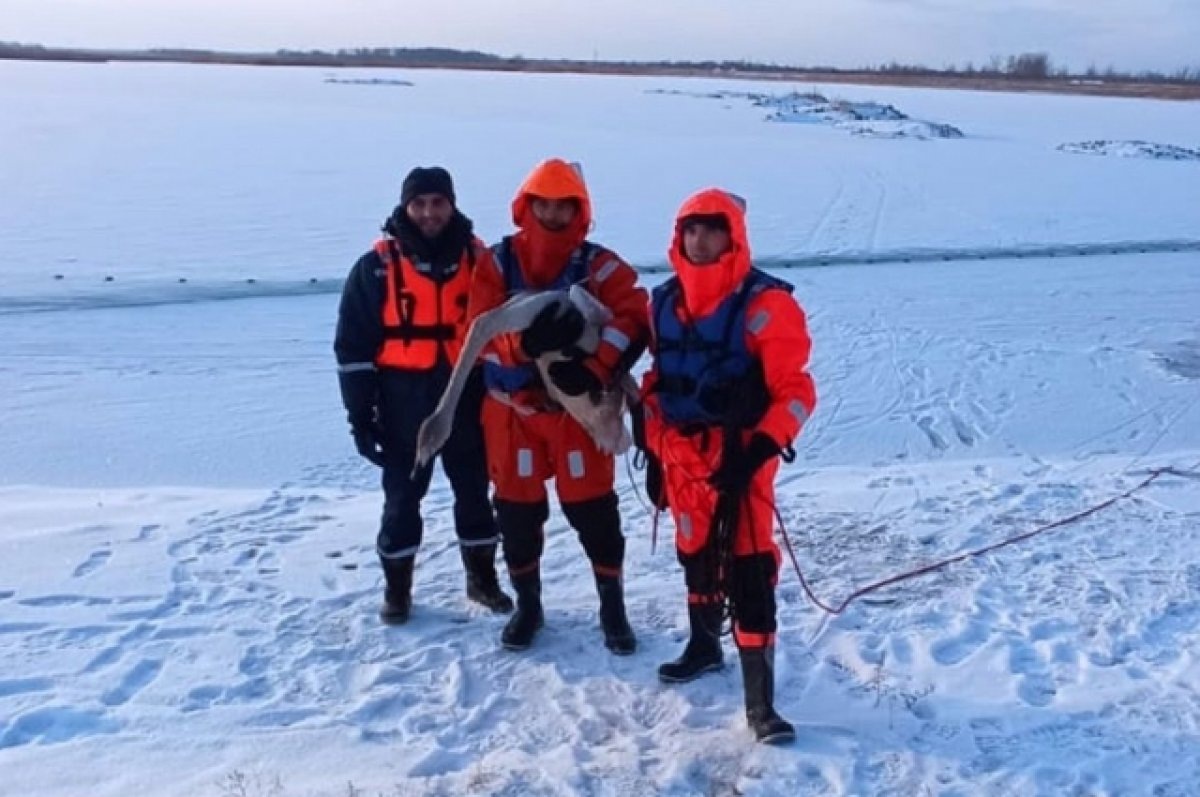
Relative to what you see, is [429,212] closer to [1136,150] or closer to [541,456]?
[541,456]

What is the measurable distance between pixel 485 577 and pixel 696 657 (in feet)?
3.11

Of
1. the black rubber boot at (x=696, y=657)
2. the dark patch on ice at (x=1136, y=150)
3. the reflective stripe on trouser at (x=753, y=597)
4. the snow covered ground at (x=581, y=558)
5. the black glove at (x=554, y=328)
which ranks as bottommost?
the snow covered ground at (x=581, y=558)

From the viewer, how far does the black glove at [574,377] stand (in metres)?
3.84

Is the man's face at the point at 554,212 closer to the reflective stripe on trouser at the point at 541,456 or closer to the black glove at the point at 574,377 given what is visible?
the black glove at the point at 574,377

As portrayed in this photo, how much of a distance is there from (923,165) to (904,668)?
71.1 ft

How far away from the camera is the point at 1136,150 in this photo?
91.9ft

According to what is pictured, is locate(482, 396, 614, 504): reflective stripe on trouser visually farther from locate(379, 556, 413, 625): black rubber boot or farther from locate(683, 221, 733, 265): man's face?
locate(683, 221, 733, 265): man's face

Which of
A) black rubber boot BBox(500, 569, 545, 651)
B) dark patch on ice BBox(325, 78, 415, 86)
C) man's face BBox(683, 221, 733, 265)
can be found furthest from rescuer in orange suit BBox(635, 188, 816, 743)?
dark patch on ice BBox(325, 78, 415, 86)

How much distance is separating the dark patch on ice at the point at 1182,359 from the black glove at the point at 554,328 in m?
6.21

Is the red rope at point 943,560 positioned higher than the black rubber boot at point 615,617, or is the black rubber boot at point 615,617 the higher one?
the black rubber boot at point 615,617

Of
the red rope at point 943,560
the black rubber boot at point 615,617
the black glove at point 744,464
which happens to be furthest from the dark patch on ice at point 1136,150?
the black glove at point 744,464

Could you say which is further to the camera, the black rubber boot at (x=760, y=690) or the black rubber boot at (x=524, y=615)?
the black rubber boot at (x=524, y=615)

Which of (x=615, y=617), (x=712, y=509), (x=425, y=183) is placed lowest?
(x=615, y=617)

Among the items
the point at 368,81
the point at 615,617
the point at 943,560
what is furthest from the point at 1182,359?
the point at 368,81
